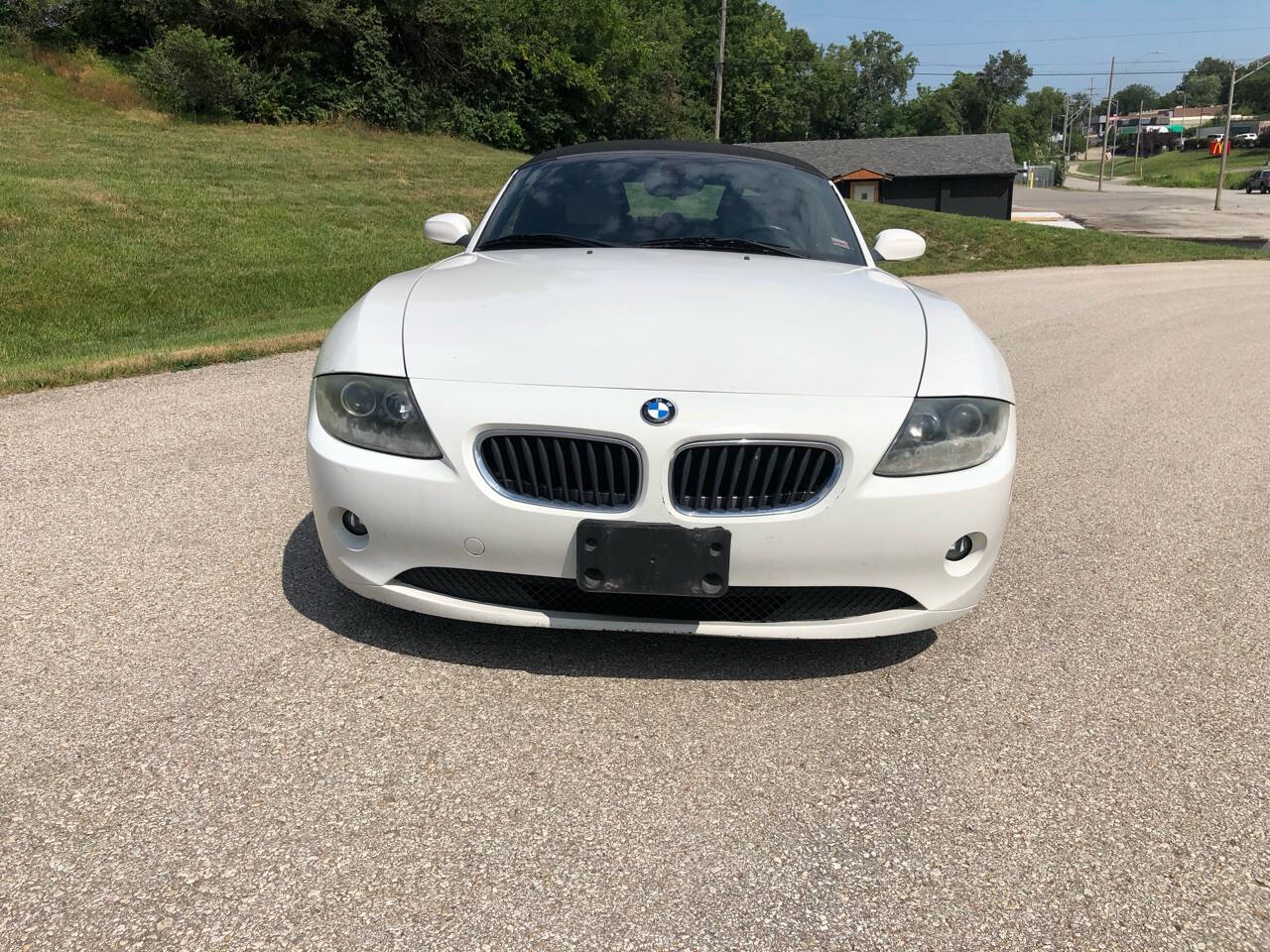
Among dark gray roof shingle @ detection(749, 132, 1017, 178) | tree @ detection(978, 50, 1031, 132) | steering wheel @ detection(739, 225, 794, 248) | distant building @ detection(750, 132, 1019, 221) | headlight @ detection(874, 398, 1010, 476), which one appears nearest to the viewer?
headlight @ detection(874, 398, 1010, 476)

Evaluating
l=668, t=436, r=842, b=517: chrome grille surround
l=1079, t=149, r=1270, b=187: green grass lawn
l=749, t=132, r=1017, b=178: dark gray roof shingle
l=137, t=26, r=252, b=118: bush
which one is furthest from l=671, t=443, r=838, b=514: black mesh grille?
l=1079, t=149, r=1270, b=187: green grass lawn

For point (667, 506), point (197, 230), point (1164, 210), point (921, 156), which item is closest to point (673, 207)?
point (667, 506)

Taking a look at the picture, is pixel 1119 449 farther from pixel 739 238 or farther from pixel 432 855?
pixel 432 855

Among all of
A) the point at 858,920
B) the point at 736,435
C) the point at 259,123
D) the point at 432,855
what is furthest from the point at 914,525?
the point at 259,123

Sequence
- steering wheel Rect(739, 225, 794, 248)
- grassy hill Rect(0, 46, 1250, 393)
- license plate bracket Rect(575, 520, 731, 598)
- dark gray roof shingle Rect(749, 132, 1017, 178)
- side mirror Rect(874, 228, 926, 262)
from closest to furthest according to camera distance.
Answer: license plate bracket Rect(575, 520, 731, 598) → steering wheel Rect(739, 225, 794, 248) → side mirror Rect(874, 228, 926, 262) → grassy hill Rect(0, 46, 1250, 393) → dark gray roof shingle Rect(749, 132, 1017, 178)

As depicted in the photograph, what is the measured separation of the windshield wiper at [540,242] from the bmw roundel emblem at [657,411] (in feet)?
5.07

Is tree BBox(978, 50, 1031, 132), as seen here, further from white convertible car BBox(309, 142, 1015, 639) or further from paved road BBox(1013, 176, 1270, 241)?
white convertible car BBox(309, 142, 1015, 639)

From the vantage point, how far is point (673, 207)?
431cm

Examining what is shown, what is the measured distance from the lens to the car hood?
2.72 metres

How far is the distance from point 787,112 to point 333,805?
298ft

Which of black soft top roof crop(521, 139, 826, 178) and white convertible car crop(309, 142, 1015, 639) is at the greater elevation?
black soft top roof crop(521, 139, 826, 178)

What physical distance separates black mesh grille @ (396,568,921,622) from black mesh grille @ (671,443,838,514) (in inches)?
9.9

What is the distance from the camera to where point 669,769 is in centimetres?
249

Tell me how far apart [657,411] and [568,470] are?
10.6 inches
